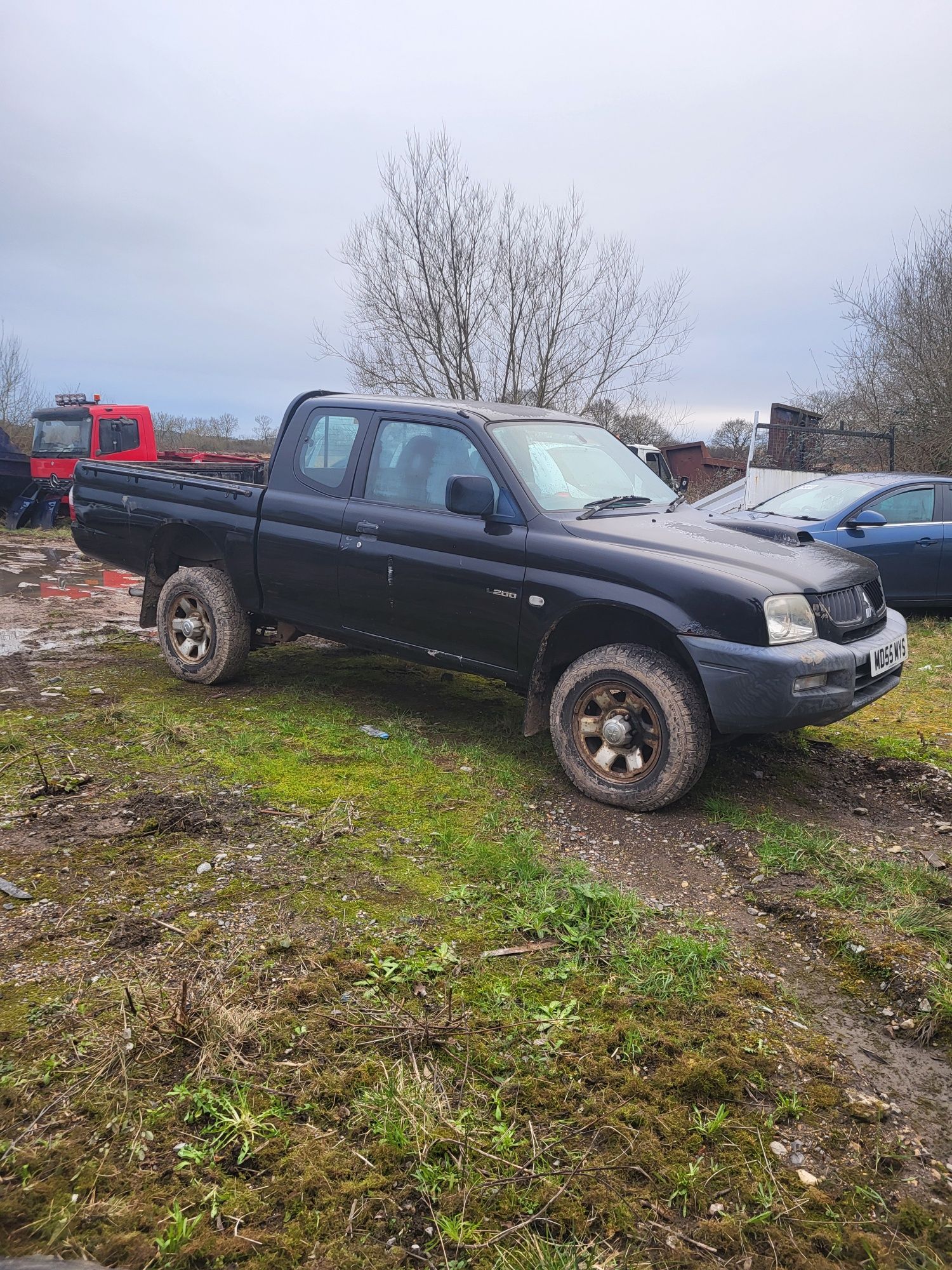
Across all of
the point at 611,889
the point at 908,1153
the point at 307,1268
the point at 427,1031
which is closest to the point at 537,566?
the point at 611,889

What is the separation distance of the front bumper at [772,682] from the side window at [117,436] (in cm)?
1588

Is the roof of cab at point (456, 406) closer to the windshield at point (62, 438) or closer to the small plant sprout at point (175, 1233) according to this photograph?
the small plant sprout at point (175, 1233)

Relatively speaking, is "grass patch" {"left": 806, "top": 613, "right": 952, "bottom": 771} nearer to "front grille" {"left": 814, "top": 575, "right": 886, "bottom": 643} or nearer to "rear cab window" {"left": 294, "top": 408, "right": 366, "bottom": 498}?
"front grille" {"left": 814, "top": 575, "right": 886, "bottom": 643}

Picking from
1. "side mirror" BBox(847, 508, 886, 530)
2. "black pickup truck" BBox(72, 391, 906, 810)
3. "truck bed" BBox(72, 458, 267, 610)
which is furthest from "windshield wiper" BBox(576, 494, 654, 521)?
"side mirror" BBox(847, 508, 886, 530)

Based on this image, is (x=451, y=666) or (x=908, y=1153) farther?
(x=451, y=666)

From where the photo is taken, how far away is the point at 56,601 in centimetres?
958

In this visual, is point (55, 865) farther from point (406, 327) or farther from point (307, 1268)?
point (406, 327)

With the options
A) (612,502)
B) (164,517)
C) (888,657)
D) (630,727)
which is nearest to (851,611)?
(888,657)

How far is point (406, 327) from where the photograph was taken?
21.9 m

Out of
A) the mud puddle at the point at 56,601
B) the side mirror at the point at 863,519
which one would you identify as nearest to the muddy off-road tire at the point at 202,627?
the mud puddle at the point at 56,601

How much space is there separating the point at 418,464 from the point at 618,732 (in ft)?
6.35

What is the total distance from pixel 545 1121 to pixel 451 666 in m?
2.85

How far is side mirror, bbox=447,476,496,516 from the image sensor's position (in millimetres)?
4402

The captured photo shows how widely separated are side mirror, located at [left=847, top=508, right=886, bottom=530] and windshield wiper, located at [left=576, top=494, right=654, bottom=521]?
4.32m
